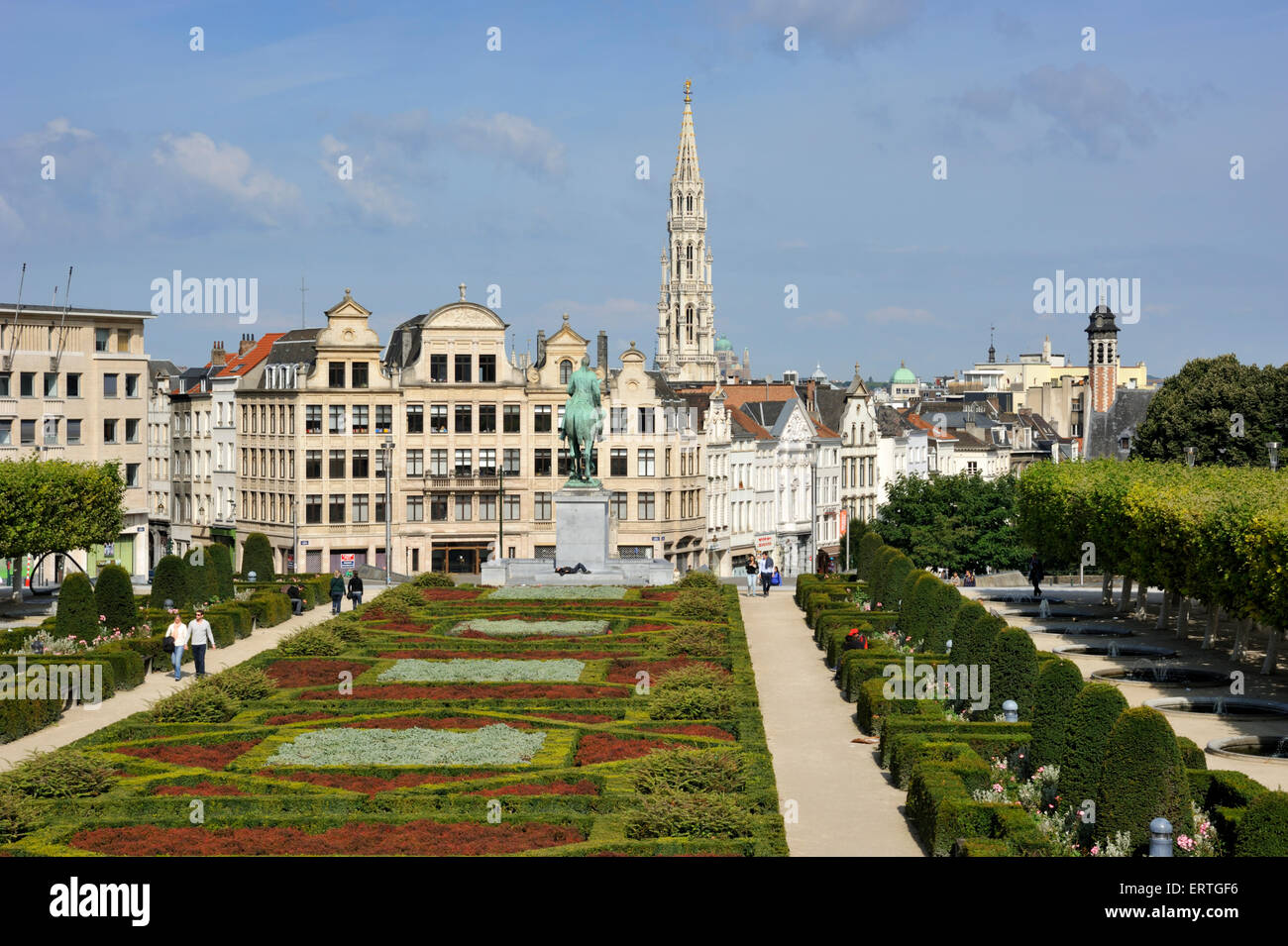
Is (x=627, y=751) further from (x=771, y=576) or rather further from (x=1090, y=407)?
(x=1090, y=407)

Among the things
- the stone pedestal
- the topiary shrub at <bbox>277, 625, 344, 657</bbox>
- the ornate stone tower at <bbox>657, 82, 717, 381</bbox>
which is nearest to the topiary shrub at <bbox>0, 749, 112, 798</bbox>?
the topiary shrub at <bbox>277, 625, 344, 657</bbox>

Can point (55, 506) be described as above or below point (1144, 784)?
above

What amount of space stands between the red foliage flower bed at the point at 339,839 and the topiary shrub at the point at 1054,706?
28.1 ft

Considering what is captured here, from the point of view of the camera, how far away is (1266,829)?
21.6 meters

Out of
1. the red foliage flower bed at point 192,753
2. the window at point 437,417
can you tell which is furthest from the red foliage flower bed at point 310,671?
the window at point 437,417

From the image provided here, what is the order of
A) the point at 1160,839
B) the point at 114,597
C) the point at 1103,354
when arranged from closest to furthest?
the point at 1160,839 → the point at 114,597 → the point at 1103,354

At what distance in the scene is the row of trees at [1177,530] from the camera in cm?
4084

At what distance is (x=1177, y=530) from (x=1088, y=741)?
2627cm

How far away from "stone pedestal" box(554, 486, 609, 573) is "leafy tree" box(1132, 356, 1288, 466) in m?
32.7

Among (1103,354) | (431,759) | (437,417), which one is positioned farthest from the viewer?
(1103,354)

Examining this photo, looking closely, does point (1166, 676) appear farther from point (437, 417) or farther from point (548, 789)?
point (437, 417)

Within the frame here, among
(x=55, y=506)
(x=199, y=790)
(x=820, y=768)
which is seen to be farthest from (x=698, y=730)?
(x=55, y=506)

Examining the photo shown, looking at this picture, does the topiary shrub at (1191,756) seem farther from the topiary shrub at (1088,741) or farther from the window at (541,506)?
the window at (541,506)
